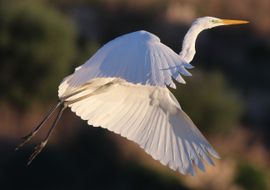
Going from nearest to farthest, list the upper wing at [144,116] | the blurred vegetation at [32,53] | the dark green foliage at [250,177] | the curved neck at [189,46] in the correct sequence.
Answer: the upper wing at [144,116], the curved neck at [189,46], the dark green foliage at [250,177], the blurred vegetation at [32,53]

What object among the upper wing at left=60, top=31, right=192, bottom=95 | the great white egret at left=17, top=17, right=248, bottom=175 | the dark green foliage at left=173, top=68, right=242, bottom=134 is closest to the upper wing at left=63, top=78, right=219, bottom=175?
the great white egret at left=17, top=17, right=248, bottom=175

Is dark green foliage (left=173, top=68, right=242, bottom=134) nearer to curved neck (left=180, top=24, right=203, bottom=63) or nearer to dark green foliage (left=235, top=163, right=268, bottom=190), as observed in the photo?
dark green foliage (left=235, top=163, right=268, bottom=190)

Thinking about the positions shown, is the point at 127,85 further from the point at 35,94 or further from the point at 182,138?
the point at 35,94

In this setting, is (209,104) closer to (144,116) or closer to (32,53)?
(32,53)

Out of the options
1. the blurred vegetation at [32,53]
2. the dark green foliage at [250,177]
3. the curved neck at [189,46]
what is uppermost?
the curved neck at [189,46]

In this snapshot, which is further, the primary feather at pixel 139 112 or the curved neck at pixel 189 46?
the curved neck at pixel 189 46

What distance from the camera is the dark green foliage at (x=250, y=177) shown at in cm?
2062

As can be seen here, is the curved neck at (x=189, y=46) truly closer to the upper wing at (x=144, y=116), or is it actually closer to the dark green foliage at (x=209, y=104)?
the upper wing at (x=144, y=116)

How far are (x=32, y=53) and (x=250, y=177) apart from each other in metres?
6.39

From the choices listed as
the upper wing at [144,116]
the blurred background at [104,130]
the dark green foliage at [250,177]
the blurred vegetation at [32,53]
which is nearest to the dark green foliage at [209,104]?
the blurred background at [104,130]

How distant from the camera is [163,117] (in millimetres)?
9352

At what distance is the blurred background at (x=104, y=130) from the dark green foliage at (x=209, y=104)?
3 centimetres

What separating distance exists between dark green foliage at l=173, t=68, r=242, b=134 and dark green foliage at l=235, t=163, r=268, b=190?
3098 millimetres

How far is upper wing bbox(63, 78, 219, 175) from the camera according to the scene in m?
9.13
